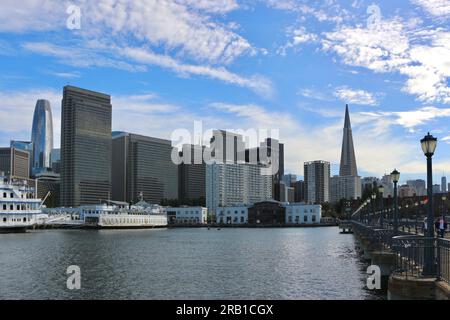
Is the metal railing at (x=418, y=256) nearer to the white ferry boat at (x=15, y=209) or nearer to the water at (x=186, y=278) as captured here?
the water at (x=186, y=278)

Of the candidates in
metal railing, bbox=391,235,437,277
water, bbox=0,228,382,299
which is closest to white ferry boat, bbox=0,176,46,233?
water, bbox=0,228,382,299

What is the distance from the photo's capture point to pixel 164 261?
5397 centimetres

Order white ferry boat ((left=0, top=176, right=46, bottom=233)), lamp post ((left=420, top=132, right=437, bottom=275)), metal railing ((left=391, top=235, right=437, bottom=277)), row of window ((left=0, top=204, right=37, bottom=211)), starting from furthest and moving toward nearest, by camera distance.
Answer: row of window ((left=0, top=204, right=37, bottom=211)) → white ferry boat ((left=0, top=176, right=46, bottom=233)) → lamp post ((left=420, top=132, right=437, bottom=275)) → metal railing ((left=391, top=235, right=437, bottom=277))

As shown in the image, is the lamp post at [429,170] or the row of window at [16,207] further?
the row of window at [16,207]

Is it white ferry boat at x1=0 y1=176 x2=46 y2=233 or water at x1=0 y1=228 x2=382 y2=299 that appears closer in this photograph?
water at x1=0 y1=228 x2=382 y2=299

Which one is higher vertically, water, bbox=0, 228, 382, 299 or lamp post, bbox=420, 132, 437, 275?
lamp post, bbox=420, 132, 437, 275

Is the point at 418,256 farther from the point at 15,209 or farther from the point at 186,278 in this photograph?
the point at 15,209

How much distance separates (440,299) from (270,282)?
2121 centimetres

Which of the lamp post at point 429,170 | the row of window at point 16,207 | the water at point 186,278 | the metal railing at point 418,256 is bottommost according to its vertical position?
the water at point 186,278

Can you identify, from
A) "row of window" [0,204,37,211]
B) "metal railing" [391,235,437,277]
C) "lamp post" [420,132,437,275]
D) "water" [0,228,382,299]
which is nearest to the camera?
"metal railing" [391,235,437,277]

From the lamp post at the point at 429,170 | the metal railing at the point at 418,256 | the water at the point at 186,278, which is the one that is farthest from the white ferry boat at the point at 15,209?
the lamp post at the point at 429,170

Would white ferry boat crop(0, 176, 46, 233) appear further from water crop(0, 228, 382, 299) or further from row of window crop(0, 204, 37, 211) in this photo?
water crop(0, 228, 382, 299)

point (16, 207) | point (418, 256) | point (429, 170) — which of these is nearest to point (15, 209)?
point (16, 207)

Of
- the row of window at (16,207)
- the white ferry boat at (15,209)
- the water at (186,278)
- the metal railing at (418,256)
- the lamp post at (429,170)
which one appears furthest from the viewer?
the row of window at (16,207)
